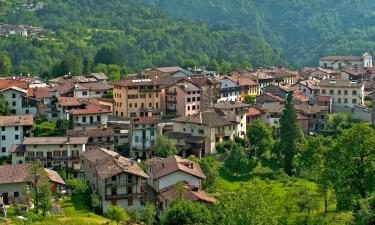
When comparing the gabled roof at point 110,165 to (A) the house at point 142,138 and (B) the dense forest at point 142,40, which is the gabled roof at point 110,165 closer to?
(A) the house at point 142,138

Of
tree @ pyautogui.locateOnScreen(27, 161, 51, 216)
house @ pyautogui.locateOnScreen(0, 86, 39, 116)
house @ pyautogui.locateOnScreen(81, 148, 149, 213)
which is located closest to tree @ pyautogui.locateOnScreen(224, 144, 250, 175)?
house @ pyautogui.locateOnScreen(81, 148, 149, 213)

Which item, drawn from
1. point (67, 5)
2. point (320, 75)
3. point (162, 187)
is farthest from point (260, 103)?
point (67, 5)

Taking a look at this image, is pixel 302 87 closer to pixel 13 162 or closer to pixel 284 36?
pixel 13 162

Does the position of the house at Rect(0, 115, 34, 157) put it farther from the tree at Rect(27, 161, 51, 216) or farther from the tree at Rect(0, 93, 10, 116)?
the tree at Rect(27, 161, 51, 216)

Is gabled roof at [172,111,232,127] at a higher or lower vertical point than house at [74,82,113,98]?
lower

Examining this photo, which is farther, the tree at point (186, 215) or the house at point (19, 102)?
the house at point (19, 102)

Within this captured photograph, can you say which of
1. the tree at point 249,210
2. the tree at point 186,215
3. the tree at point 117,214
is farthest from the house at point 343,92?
the tree at point 249,210

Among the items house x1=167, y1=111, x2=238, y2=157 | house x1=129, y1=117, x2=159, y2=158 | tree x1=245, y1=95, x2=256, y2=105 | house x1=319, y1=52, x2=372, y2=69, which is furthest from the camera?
house x1=319, y1=52, x2=372, y2=69
